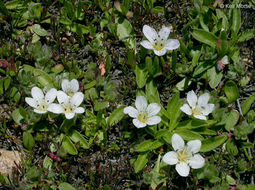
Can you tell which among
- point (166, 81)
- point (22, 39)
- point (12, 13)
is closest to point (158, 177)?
point (166, 81)

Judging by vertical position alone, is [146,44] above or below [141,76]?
above

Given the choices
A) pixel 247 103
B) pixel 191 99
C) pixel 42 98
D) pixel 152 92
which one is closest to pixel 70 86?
pixel 42 98

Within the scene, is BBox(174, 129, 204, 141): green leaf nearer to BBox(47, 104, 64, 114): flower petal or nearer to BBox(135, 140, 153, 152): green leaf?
BBox(135, 140, 153, 152): green leaf

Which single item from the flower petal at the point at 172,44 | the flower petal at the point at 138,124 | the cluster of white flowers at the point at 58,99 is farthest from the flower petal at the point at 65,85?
the flower petal at the point at 172,44

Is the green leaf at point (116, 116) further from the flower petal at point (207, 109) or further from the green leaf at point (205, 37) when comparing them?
the green leaf at point (205, 37)

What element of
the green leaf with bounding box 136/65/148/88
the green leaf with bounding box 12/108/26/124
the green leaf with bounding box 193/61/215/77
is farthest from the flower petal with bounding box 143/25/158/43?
the green leaf with bounding box 12/108/26/124

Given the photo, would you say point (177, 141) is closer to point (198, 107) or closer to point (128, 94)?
point (198, 107)

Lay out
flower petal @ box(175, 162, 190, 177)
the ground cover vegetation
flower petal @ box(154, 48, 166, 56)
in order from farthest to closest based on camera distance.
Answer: flower petal @ box(154, 48, 166, 56), the ground cover vegetation, flower petal @ box(175, 162, 190, 177)
